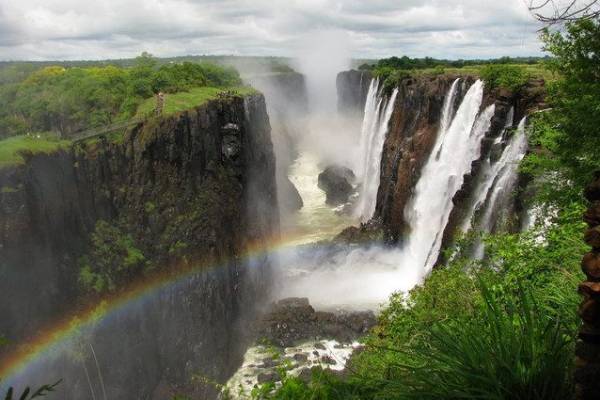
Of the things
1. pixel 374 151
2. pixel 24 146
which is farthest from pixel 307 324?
pixel 374 151

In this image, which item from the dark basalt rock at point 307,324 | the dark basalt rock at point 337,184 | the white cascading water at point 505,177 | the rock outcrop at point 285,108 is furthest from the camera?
the rock outcrop at point 285,108

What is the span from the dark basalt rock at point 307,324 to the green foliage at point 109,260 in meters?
6.82

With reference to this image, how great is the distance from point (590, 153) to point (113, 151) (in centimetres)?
1902

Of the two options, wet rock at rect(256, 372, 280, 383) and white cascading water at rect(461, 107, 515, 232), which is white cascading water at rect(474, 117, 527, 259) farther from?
wet rock at rect(256, 372, 280, 383)

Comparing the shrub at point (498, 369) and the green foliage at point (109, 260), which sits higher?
the shrub at point (498, 369)

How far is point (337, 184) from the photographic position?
46.9 m

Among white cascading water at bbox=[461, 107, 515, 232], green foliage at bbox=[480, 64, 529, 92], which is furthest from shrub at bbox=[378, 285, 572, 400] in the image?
green foliage at bbox=[480, 64, 529, 92]

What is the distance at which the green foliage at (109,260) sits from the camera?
62.9 ft

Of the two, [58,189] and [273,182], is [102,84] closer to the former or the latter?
[58,189]

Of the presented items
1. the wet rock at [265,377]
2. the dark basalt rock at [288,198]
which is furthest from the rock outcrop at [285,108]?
the wet rock at [265,377]

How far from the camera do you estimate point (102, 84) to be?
2852 cm

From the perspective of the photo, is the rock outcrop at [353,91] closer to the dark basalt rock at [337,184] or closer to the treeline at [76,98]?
the dark basalt rock at [337,184]

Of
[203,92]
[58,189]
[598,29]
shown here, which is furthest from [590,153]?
[203,92]

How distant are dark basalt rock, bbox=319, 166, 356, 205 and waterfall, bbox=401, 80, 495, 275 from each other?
52.3 feet
